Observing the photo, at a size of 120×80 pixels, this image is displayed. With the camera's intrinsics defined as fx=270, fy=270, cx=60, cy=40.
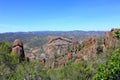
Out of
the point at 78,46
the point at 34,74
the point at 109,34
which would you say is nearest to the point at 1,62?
the point at 34,74

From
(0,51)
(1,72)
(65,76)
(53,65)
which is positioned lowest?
(53,65)

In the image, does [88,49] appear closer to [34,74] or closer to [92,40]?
[92,40]

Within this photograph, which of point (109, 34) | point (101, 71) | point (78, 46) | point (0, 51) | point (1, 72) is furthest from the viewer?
point (78, 46)

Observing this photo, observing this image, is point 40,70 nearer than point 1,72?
No

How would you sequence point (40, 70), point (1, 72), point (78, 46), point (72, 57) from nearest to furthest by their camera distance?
point (1, 72) → point (40, 70) → point (72, 57) → point (78, 46)

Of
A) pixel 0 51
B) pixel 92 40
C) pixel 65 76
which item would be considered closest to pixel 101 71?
pixel 0 51

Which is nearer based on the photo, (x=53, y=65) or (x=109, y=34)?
(x=109, y=34)

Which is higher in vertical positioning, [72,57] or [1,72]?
[1,72]

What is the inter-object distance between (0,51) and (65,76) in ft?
66.5

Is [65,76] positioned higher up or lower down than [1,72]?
lower down

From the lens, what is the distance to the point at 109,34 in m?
140

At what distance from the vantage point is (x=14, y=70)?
193 feet

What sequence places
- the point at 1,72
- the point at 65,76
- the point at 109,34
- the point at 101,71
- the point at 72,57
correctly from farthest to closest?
the point at 72,57 < the point at 109,34 < the point at 65,76 < the point at 1,72 < the point at 101,71

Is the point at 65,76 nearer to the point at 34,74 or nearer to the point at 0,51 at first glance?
the point at 34,74
